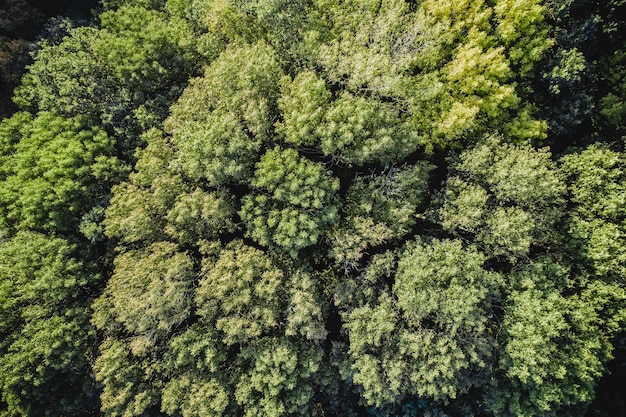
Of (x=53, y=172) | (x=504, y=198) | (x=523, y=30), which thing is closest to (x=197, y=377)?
(x=53, y=172)

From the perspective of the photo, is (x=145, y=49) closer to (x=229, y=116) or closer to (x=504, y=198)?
(x=229, y=116)

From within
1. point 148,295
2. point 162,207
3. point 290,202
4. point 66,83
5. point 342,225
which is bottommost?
point 148,295

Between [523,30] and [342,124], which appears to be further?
[523,30]

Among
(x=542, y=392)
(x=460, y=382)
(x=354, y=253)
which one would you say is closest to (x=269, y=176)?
(x=354, y=253)

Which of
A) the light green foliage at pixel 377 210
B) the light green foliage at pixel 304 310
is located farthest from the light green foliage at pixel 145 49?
the light green foliage at pixel 304 310

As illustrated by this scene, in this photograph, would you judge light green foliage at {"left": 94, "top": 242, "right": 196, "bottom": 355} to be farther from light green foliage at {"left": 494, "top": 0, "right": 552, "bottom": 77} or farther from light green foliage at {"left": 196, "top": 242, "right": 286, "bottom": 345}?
light green foliage at {"left": 494, "top": 0, "right": 552, "bottom": 77}

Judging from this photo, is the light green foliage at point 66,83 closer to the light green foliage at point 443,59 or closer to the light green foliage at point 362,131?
the light green foliage at point 362,131

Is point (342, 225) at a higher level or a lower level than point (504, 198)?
lower
